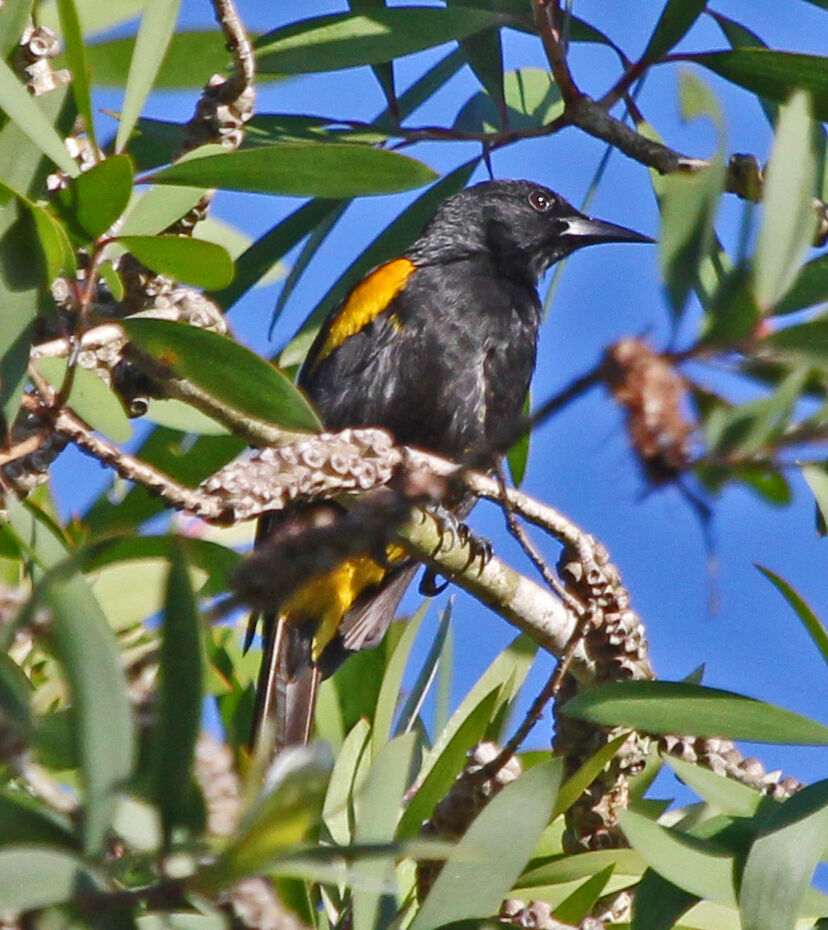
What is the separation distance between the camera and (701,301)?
225cm

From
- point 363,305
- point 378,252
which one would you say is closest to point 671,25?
point 378,252

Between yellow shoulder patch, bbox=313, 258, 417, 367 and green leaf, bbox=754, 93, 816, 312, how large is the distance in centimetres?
277

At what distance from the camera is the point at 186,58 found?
8.04 ft

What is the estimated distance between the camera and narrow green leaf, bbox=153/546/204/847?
3.11ft

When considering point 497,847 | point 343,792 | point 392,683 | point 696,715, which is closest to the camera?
point 497,847

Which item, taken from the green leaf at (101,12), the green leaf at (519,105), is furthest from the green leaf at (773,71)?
the green leaf at (101,12)

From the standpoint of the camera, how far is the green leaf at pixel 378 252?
2951 mm

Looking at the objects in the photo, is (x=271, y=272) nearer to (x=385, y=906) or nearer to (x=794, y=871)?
(x=385, y=906)

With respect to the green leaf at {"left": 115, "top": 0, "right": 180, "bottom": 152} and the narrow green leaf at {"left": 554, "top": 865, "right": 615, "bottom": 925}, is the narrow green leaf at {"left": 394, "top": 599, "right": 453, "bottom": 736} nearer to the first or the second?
the narrow green leaf at {"left": 554, "top": 865, "right": 615, "bottom": 925}

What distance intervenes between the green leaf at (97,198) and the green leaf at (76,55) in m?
0.09

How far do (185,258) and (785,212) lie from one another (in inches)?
40.8

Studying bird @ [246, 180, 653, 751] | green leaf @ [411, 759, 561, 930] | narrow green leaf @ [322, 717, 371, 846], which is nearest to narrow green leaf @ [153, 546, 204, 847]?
green leaf @ [411, 759, 561, 930]

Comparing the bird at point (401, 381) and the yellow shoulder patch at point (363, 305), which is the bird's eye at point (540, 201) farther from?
the yellow shoulder patch at point (363, 305)

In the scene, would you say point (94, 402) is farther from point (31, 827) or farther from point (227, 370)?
point (31, 827)
